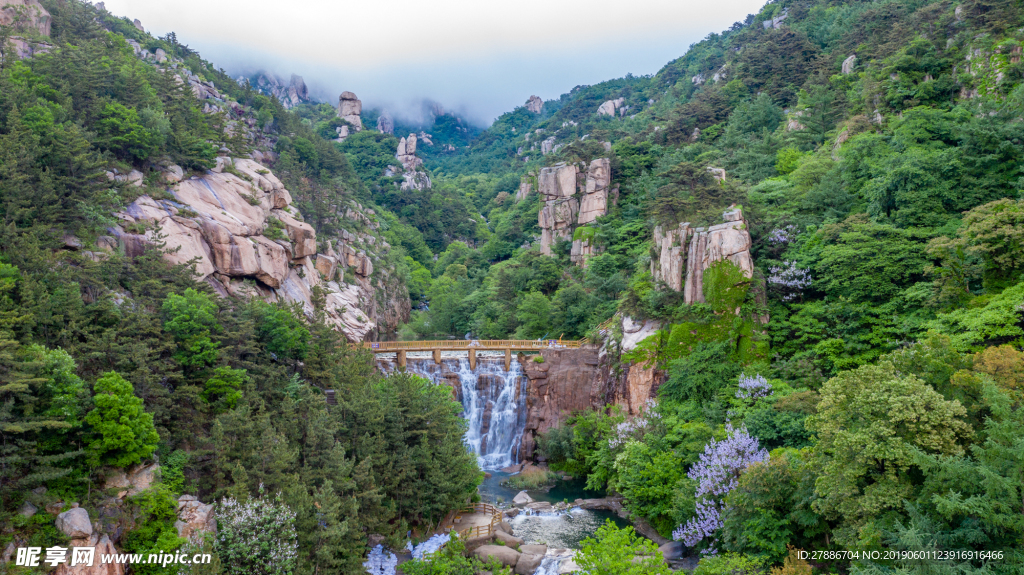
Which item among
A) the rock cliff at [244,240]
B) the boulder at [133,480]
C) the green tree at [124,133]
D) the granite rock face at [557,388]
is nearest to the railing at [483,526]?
the granite rock face at [557,388]

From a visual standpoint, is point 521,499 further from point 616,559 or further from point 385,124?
point 385,124

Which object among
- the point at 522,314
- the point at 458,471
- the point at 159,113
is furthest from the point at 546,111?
the point at 458,471

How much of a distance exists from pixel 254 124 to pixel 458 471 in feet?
187

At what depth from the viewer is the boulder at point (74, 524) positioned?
1642 cm

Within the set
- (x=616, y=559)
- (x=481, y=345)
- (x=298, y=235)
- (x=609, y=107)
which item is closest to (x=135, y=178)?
(x=298, y=235)

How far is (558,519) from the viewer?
31141 millimetres

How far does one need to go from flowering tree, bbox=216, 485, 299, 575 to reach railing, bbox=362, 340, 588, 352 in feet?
79.8

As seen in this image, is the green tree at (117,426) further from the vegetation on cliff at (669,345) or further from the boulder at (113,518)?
the boulder at (113,518)

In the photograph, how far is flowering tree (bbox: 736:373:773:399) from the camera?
28.7m

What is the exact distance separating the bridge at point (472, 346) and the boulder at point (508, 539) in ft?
58.3

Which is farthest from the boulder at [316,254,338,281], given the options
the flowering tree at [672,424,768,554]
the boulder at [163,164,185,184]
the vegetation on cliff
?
the flowering tree at [672,424,768,554]

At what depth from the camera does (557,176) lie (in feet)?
208

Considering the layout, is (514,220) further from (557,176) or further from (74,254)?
(74,254)

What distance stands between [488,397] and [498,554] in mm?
19050
